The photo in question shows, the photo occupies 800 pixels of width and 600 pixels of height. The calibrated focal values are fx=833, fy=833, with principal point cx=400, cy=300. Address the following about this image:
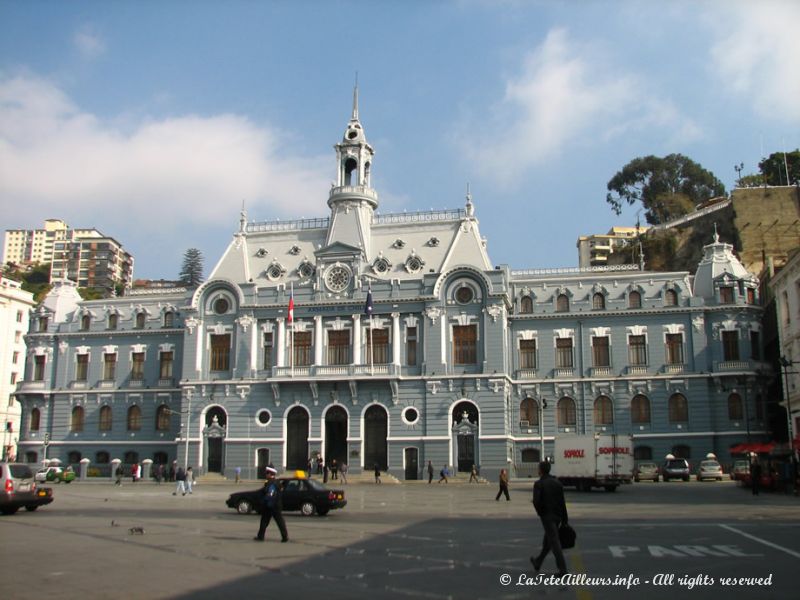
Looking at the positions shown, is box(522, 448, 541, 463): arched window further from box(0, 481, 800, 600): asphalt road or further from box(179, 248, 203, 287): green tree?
box(179, 248, 203, 287): green tree

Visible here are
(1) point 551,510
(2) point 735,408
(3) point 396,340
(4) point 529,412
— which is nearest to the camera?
(1) point 551,510

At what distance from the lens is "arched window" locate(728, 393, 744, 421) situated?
5953 centimetres

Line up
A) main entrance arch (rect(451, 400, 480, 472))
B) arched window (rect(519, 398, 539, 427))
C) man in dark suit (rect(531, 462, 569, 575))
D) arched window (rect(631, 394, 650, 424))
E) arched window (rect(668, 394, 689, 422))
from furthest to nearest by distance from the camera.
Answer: arched window (rect(519, 398, 539, 427)) → arched window (rect(631, 394, 650, 424)) → arched window (rect(668, 394, 689, 422)) → main entrance arch (rect(451, 400, 480, 472)) → man in dark suit (rect(531, 462, 569, 575))

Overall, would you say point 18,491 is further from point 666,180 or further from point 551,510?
point 666,180

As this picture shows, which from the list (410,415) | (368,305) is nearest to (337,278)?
(368,305)

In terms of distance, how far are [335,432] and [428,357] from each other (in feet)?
28.8

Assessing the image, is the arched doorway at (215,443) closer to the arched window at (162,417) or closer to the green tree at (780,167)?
the arched window at (162,417)

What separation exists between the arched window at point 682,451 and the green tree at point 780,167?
4475 centimetres

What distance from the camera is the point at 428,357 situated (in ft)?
196

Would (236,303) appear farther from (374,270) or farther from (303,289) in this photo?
(374,270)

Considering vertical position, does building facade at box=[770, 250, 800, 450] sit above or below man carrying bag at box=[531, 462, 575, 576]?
above

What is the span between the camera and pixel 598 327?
6300 centimetres

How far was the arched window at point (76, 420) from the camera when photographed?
69.1 metres

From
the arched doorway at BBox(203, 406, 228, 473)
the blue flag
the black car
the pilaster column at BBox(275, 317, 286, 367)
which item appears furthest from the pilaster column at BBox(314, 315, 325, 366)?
the black car
